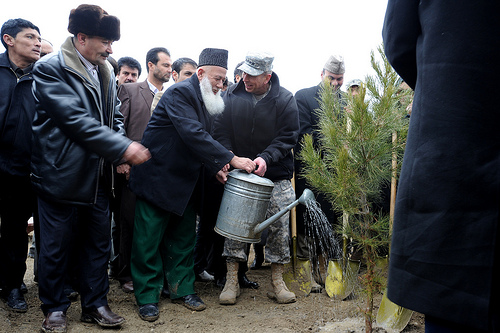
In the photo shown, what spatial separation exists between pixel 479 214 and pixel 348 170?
1.97 m

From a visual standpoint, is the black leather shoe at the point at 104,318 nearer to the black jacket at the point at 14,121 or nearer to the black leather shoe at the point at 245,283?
the black jacket at the point at 14,121

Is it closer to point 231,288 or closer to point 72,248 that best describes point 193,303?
point 231,288

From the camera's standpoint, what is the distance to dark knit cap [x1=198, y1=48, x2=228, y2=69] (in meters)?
3.81

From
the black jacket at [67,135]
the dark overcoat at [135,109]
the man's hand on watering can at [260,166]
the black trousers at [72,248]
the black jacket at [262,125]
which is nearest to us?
the black jacket at [67,135]

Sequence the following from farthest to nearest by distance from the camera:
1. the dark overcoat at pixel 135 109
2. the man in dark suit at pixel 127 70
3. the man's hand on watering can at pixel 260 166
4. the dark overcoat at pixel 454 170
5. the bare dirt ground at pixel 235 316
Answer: the man in dark suit at pixel 127 70, the dark overcoat at pixel 135 109, the man's hand on watering can at pixel 260 166, the bare dirt ground at pixel 235 316, the dark overcoat at pixel 454 170

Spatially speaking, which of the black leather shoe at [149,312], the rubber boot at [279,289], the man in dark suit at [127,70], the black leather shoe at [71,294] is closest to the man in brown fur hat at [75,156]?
the black leather shoe at [149,312]

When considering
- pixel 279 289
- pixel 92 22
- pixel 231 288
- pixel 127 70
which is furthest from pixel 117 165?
pixel 127 70

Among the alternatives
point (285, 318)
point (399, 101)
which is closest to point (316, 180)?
point (399, 101)

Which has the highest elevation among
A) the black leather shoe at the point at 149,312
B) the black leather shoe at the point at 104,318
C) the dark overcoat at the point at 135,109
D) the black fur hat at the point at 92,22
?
the black fur hat at the point at 92,22

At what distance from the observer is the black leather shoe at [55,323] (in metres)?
3.11

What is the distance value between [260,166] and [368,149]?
101cm

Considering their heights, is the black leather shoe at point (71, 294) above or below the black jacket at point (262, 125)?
below

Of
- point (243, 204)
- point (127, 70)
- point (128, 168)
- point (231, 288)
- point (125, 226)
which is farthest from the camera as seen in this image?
point (127, 70)

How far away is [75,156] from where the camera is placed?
3062mm
